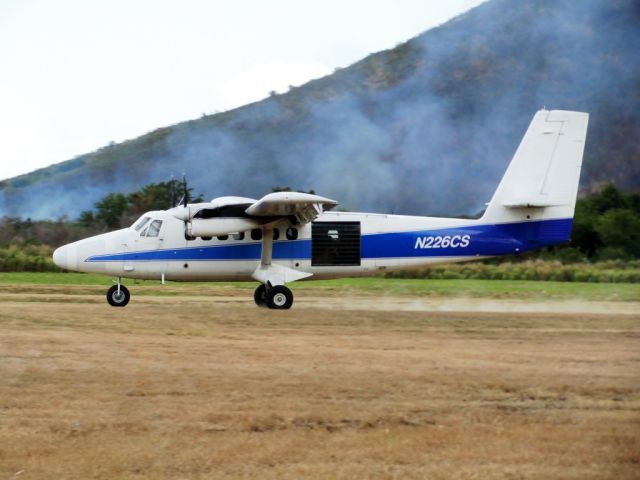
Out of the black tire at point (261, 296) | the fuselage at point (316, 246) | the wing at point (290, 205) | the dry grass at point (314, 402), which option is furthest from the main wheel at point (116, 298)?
the dry grass at point (314, 402)

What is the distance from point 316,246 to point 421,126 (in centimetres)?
2838

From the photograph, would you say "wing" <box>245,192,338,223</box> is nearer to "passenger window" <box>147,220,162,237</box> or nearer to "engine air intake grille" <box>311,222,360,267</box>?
"engine air intake grille" <box>311,222,360,267</box>

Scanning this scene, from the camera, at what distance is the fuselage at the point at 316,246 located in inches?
954

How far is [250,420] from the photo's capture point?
10.4 metres

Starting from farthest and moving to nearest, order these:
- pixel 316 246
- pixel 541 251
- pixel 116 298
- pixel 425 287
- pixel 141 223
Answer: pixel 541 251, pixel 425 287, pixel 316 246, pixel 141 223, pixel 116 298

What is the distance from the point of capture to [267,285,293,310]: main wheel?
2392 centimetres

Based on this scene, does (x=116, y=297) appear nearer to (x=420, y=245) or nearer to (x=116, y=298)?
(x=116, y=298)

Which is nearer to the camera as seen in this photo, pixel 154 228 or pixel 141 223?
pixel 154 228

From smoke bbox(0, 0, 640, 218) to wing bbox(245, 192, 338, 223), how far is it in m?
16.7

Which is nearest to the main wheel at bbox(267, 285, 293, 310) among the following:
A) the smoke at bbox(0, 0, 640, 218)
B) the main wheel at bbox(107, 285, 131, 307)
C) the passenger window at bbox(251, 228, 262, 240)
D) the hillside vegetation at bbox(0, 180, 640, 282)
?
the passenger window at bbox(251, 228, 262, 240)

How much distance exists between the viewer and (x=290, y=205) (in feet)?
75.5

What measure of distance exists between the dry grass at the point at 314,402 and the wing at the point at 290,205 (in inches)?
185

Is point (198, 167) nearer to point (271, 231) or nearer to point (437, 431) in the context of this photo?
point (271, 231)

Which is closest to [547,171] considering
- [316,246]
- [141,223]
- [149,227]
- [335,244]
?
[335,244]
